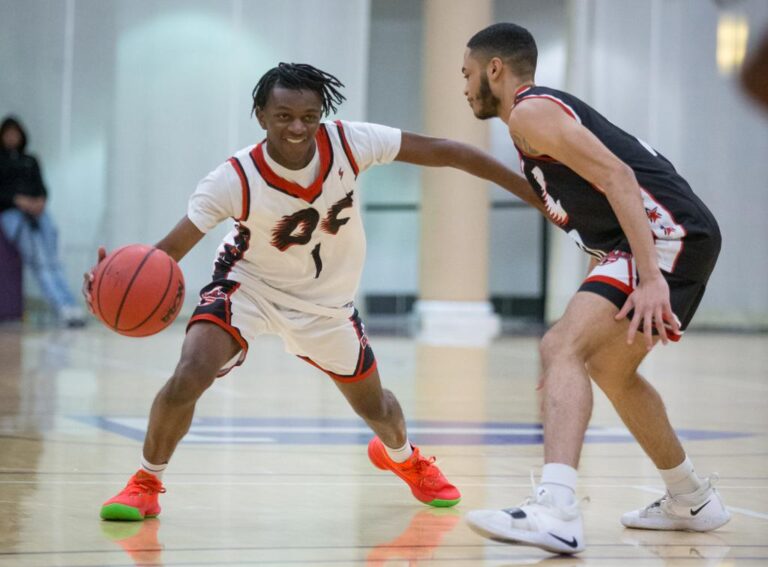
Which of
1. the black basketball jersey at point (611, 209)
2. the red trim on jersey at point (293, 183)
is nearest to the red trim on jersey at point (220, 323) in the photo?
the red trim on jersey at point (293, 183)

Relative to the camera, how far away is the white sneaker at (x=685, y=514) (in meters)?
3.13

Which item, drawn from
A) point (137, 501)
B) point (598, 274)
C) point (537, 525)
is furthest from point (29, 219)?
point (537, 525)

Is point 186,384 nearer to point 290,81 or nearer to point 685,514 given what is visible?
point 290,81

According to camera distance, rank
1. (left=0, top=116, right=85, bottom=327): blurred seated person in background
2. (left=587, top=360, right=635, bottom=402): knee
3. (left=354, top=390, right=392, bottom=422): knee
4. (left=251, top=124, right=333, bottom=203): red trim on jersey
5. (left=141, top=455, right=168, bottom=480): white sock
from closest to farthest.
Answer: (left=587, top=360, right=635, bottom=402): knee
(left=141, top=455, right=168, bottom=480): white sock
(left=251, top=124, right=333, bottom=203): red trim on jersey
(left=354, top=390, right=392, bottom=422): knee
(left=0, top=116, right=85, bottom=327): blurred seated person in background

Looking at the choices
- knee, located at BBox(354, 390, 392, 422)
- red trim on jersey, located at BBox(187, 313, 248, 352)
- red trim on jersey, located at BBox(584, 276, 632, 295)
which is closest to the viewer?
red trim on jersey, located at BBox(584, 276, 632, 295)

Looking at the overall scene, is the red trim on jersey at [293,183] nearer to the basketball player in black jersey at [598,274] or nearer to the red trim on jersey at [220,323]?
the red trim on jersey at [220,323]

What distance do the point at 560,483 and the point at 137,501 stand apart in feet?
3.80

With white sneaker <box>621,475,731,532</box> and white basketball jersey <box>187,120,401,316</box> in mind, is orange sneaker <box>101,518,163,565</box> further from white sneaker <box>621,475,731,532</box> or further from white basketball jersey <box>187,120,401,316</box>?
white sneaker <box>621,475,731,532</box>

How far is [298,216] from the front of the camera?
350 cm

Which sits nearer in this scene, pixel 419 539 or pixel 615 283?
pixel 615 283

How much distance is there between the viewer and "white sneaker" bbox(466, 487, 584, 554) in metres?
2.56

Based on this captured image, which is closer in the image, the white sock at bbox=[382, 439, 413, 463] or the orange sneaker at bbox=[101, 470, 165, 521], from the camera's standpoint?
the orange sneaker at bbox=[101, 470, 165, 521]

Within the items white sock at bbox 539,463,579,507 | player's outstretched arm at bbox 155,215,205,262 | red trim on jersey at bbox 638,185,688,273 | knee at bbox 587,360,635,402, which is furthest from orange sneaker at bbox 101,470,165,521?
red trim on jersey at bbox 638,185,688,273

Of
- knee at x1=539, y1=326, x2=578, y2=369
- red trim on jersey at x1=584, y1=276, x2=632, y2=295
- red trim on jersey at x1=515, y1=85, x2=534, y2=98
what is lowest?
knee at x1=539, y1=326, x2=578, y2=369
